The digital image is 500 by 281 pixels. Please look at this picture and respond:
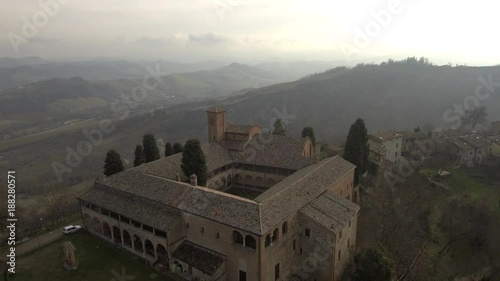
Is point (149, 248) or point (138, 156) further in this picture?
point (138, 156)

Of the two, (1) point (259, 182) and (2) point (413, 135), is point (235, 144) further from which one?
(2) point (413, 135)

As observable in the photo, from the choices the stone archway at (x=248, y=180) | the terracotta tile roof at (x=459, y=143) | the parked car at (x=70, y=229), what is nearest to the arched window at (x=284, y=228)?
the stone archway at (x=248, y=180)

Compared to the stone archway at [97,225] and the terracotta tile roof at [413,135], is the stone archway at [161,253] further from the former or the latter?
the terracotta tile roof at [413,135]

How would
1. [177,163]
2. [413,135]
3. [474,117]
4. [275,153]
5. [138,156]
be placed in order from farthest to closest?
1. [474,117]
2. [413,135]
3. [138,156]
4. [275,153]
5. [177,163]

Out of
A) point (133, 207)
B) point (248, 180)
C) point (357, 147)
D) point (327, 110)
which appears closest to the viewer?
point (133, 207)

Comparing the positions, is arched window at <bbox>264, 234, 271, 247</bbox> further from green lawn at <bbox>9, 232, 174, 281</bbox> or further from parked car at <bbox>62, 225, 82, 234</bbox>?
parked car at <bbox>62, 225, 82, 234</bbox>

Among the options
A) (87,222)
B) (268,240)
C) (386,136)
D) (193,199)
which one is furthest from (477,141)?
(87,222)

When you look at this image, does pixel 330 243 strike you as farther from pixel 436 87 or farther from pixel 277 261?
pixel 436 87
